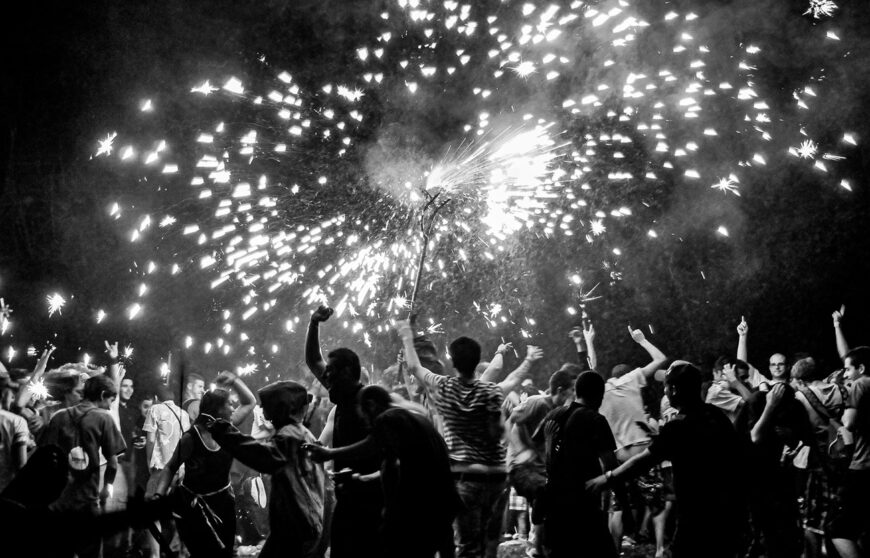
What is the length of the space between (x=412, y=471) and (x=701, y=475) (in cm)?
187

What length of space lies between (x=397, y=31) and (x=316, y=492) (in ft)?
33.9

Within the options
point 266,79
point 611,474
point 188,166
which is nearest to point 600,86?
point 266,79

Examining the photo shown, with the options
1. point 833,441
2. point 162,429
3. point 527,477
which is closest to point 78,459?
point 162,429

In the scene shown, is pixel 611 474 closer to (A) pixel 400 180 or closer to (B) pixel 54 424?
(B) pixel 54 424

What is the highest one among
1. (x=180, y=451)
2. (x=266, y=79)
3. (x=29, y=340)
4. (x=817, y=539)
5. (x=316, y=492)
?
(x=266, y=79)

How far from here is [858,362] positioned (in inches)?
265

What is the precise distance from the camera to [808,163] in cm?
1784

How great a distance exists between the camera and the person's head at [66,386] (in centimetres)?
684

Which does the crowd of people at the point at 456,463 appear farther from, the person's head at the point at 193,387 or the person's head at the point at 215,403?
the person's head at the point at 193,387

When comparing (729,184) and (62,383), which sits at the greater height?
(729,184)

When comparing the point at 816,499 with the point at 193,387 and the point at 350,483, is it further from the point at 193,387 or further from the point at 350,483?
the point at 193,387

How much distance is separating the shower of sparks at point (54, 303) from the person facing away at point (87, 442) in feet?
33.7

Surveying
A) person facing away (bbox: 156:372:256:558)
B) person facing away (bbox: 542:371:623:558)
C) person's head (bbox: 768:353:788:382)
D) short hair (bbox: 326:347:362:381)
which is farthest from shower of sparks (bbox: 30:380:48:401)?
person's head (bbox: 768:353:788:382)

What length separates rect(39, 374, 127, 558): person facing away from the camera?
581cm
